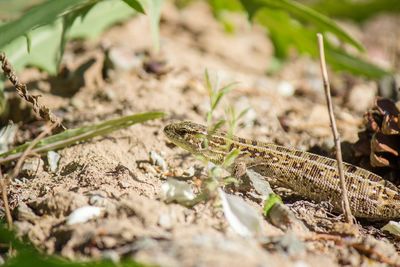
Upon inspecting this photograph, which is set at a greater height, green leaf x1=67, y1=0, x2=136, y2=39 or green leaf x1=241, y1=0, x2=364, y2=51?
green leaf x1=241, y1=0, x2=364, y2=51

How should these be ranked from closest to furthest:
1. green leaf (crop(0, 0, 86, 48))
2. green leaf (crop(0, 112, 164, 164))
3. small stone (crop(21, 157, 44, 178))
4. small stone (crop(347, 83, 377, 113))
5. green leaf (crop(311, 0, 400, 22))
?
green leaf (crop(0, 112, 164, 164)) → green leaf (crop(0, 0, 86, 48)) → small stone (crop(21, 157, 44, 178)) → small stone (crop(347, 83, 377, 113)) → green leaf (crop(311, 0, 400, 22))

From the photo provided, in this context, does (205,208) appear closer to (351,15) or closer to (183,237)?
(183,237)

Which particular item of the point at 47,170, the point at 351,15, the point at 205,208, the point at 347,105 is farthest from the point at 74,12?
the point at 351,15

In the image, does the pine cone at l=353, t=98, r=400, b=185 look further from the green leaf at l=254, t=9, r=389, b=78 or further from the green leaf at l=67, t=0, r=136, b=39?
the green leaf at l=67, t=0, r=136, b=39

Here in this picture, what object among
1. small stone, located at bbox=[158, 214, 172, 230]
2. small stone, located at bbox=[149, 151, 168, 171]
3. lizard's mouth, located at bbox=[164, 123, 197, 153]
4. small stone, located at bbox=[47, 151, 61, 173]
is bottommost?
A: small stone, located at bbox=[47, 151, 61, 173]

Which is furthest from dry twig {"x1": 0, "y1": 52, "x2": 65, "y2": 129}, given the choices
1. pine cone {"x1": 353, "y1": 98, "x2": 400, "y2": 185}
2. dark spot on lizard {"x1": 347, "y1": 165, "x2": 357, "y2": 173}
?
pine cone {"x1": 353, "y1": 98, "x2": 400, "y2": 185}
